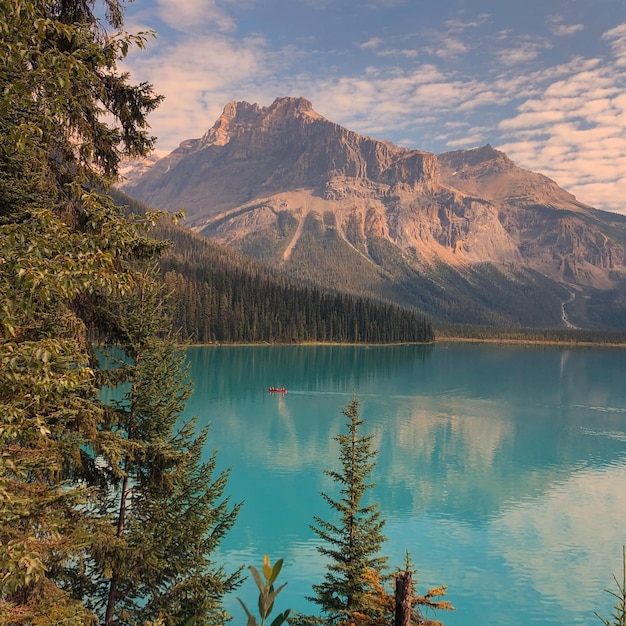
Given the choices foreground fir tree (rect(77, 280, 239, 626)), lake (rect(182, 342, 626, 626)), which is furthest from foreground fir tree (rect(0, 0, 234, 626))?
lake (rect(182, 342, 626, 626))

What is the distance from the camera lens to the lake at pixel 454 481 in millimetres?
31875

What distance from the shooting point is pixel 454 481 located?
173 ft

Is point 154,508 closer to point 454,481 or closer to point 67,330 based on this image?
point 67,330

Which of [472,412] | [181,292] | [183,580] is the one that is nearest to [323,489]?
[183,580]

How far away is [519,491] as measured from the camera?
50.6 m

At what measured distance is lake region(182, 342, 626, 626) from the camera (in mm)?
31875

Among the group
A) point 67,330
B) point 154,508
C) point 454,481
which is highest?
point 67,330

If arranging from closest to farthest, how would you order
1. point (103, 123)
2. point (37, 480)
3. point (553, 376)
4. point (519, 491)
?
point (37, 480)
point (103, 123)
point (519, 491)
point (553, 376)

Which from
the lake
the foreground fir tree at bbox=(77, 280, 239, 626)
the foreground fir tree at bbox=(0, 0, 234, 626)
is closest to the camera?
the foreground fir tree at bbox=(0, 0, 234, 626)

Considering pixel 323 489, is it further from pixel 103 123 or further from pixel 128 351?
pixel 103 123

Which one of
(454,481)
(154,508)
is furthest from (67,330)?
(454,481)

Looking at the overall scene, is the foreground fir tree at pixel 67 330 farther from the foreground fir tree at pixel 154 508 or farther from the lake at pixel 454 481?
the lake at pixel 454 481

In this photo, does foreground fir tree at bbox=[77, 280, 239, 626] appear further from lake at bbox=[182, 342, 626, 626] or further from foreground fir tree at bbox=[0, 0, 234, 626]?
lake at bbox=[182, 342, 626, 626]

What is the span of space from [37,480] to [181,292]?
162 m
